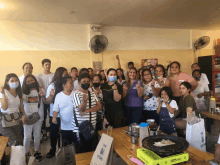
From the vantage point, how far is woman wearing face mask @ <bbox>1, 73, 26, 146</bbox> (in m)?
2.69

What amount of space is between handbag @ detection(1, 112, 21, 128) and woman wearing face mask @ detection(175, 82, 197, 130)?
2.62 metres

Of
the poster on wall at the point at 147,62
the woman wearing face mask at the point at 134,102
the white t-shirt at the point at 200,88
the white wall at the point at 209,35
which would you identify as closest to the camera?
the woman wearing face mask at the point at 134,102

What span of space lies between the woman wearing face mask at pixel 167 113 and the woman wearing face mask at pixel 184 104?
0.31 m

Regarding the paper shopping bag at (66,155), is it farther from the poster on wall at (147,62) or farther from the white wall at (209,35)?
the white wall at (209,35)

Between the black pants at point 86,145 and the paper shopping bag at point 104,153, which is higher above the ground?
the paper shopping bag at point 104,153

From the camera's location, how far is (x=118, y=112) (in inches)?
118

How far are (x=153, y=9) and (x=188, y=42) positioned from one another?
3.29m

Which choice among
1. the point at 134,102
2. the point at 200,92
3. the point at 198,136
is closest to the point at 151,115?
the point at 134,102

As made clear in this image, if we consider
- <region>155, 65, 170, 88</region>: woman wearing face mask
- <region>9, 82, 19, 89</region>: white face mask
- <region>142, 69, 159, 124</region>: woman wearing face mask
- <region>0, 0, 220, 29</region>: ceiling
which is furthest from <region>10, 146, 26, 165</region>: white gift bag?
<region>0, 0, 220, 29</region>: ceiling

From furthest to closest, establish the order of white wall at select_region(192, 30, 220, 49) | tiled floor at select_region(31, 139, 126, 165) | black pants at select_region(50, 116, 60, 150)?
white wall at select_region(192, 30, 220, 49) < black pants at select_region(50, 116, 60, 150) < tiled floor at select_region(31, 139, 126, 165)

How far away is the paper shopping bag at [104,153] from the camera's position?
1.63 m

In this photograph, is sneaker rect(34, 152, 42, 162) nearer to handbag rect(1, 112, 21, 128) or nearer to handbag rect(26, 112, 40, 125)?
handbag rect(26, 112, 40, 125)

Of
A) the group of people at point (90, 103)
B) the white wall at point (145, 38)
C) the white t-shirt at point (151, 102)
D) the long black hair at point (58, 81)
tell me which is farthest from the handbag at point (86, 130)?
the white wall at point (145, 38)

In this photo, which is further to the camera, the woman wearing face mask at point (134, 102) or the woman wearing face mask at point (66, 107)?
the woman wearing face mask at point (134, 102)
